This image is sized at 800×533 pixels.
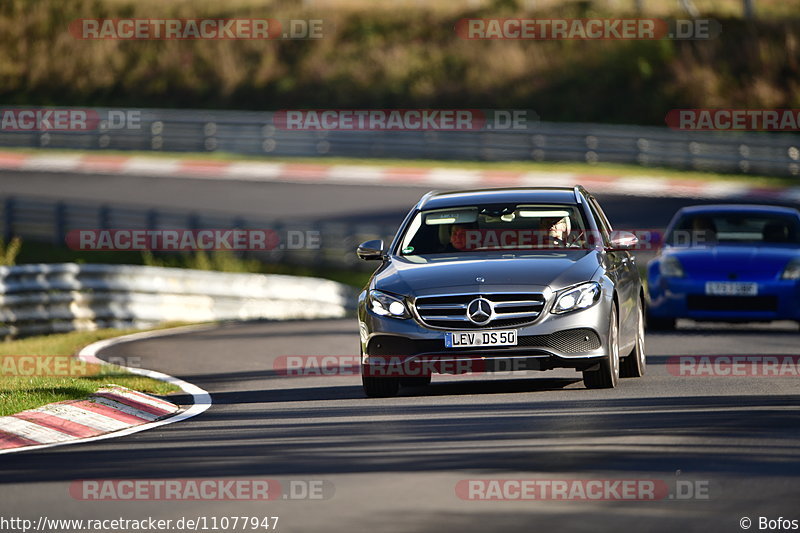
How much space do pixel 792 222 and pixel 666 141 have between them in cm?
2295

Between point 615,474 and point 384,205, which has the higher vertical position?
point 384,205

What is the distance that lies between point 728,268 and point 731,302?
385 mm

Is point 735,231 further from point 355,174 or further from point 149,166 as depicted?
point 149,166

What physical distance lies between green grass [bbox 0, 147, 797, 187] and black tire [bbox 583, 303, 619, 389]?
27.0 meters

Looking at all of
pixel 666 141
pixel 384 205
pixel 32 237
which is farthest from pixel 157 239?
pixel 666 141

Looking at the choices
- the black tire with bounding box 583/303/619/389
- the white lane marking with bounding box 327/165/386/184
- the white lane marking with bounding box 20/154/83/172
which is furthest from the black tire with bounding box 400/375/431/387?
the white lane marking with bounding box 20/154/83/172

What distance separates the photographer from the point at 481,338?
1202 centimetres

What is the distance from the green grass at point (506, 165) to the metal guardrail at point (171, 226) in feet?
33.6

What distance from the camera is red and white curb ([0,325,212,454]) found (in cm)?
1086

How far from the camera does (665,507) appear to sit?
7648 mm

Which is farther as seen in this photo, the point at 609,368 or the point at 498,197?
the point at 498,197

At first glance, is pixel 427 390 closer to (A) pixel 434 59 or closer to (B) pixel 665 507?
(B) pixel 665 507

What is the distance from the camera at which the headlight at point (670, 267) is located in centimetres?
1870

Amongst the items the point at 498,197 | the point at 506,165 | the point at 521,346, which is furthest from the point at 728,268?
the point at 506,165
